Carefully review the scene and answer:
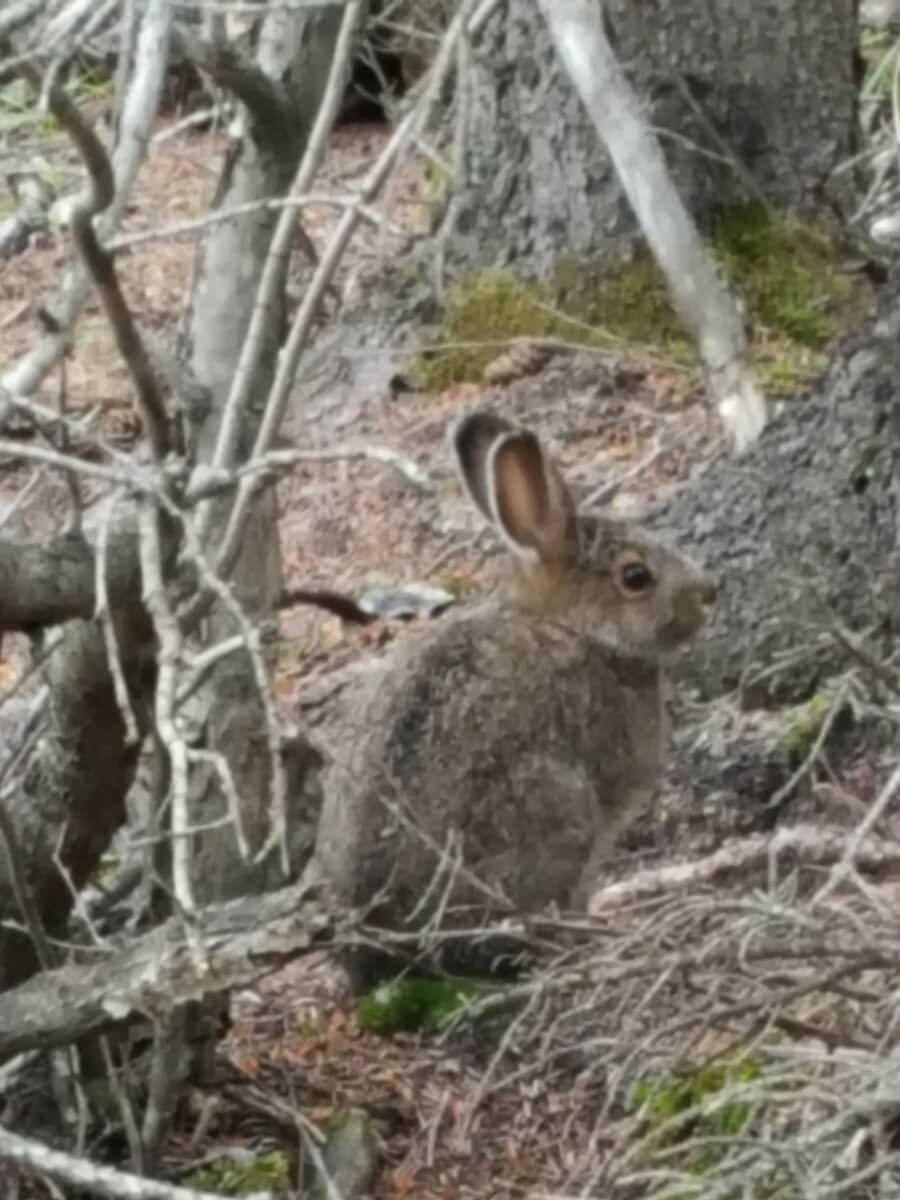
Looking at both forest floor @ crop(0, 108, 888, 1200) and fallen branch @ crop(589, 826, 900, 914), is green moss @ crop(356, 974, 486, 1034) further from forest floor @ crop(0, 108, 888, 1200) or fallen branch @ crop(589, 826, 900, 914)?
fallen branch @ crop(589, 826, 900, 914)

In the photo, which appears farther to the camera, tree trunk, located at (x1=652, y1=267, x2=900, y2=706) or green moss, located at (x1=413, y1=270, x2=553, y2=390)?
green moss, located at (x1=413, y1=270, x2=553, y2=390)

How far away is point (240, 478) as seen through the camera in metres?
3.89

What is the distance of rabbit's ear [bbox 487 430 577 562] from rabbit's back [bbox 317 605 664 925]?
0.31m

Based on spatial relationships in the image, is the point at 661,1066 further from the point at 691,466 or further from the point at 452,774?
the point at 691,466

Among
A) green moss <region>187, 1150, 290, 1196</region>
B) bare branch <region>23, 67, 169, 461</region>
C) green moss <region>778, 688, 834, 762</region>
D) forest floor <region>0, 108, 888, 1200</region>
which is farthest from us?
green moss <region>778, 688, 834, 762</region>

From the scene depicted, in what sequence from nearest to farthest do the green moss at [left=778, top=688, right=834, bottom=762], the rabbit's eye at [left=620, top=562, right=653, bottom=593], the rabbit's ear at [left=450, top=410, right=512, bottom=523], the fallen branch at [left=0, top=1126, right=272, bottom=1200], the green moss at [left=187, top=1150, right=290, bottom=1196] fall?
the fallen branch at [left=0, top=1126, right=272, bottom=1200] < the green moss at [left=187, top=1150, right=290, bottom=1196] < the rabbit's ear at [left=450, top=410, right=512, bottom=523] < the green moss at [left=778, top=688, right=834, bottom=762] < the rabbit's eye at [left=620, top=562, right=653, bottom=593]

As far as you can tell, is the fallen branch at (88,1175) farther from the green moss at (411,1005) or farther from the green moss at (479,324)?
the green moss at (479,324)

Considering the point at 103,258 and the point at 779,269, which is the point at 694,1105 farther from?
the point at 779,269

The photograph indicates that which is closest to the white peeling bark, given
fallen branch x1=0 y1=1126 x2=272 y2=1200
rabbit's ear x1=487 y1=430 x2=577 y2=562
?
rabbit's ear x1=487 y1=430 x2=577 y2=562

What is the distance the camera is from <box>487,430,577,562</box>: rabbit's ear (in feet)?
19.6

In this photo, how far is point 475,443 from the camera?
5.99 m

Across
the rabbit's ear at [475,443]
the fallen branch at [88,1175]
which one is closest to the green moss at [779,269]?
the rabbit's ear at [475,443]

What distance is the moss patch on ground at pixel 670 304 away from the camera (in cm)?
874

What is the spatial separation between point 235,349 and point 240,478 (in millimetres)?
1175
